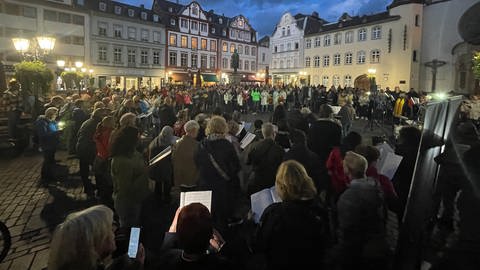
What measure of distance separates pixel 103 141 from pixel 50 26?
43113mm

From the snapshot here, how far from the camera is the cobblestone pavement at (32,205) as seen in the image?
188 inches

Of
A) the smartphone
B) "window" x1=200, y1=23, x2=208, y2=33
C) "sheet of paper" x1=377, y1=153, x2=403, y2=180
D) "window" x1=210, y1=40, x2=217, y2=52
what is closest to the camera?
the smartphone

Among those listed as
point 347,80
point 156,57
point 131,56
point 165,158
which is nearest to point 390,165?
point 165,158

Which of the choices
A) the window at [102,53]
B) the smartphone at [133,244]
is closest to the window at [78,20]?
the window at [102,53]

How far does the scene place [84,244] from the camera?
2.01 meters

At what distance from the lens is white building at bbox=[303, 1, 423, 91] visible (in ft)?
127

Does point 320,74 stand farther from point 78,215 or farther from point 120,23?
point 78,215

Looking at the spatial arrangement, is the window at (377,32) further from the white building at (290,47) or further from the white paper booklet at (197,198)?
the white paper booklet at (197,198)

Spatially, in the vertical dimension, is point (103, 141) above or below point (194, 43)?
below

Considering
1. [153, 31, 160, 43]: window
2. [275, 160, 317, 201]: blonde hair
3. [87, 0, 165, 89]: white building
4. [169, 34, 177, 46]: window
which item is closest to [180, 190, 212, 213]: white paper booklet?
[275, 160, 317, 201]: blonde hair

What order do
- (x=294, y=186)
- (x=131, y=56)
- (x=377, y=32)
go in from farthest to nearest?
(x=131, y=56)
(x=377, y=32)
(x=294, y=186)

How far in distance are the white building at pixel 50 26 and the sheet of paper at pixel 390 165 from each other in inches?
1458

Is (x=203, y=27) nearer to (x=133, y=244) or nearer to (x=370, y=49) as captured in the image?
(x=370, y=49)

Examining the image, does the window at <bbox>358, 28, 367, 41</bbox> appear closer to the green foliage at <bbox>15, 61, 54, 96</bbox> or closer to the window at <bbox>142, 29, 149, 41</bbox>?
the window at <bbox>142, 29, 149, 41</bbox>
